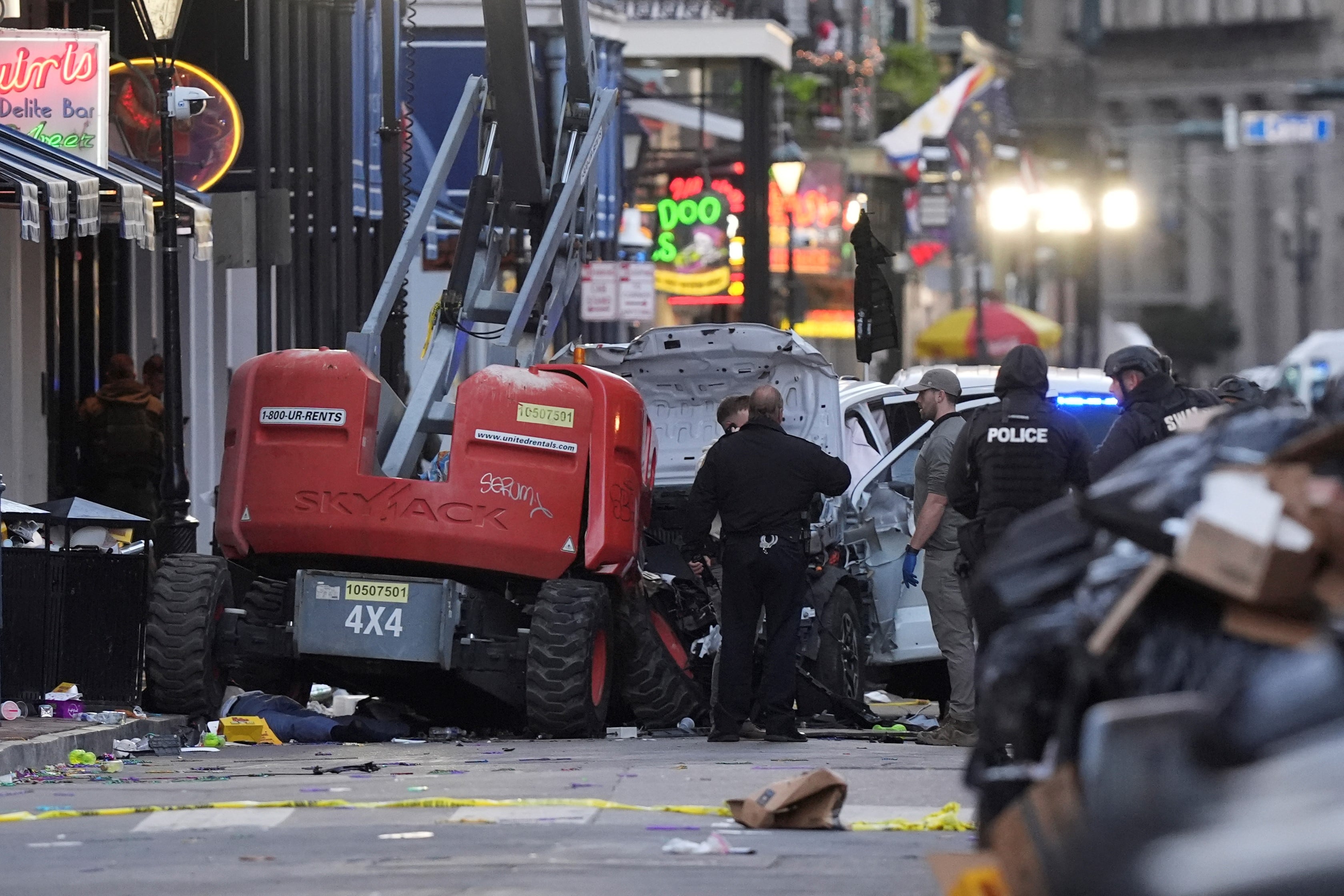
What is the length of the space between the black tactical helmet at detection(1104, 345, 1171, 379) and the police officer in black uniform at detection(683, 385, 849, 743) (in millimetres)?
1446

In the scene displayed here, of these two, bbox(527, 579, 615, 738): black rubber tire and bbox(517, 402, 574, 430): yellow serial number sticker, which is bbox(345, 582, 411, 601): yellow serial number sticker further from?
bbox(517, 402, 574, 430): yellow serial number sticker

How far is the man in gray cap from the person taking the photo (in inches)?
510

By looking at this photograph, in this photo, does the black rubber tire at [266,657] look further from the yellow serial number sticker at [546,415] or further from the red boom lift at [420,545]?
the yellow serial number sticker at [546,415]

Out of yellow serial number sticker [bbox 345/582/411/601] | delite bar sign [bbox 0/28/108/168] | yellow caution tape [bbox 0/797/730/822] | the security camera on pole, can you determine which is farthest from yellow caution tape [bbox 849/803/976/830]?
delite bar sign [bbox 0/28/108/168]

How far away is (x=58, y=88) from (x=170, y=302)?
280 cm

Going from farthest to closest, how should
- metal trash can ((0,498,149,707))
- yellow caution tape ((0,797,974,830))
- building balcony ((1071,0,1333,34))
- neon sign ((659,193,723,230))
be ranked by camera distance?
building balcony ((1071,0,1333,34)) < neon sign ((659,193,723,230)) < metal trash can ((0,498,149,707)) < yellow caution tape ((0,797,974,830))

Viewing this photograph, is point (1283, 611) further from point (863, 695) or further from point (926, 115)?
point (926, 115)

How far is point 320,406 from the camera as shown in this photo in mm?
12797

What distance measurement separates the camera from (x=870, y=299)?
64.7 feet

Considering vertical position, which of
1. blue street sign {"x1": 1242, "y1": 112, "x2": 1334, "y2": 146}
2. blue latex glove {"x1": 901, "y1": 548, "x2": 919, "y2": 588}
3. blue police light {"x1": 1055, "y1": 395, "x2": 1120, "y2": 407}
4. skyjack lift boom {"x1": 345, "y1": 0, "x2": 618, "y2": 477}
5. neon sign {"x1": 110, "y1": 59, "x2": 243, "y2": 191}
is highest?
blue street sign {"x1": 1242, "y1": 112, "x2": 1334, "y2": 146}

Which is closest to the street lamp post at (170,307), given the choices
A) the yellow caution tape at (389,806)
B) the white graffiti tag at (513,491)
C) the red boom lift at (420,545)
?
the red boom lift at (420,545)

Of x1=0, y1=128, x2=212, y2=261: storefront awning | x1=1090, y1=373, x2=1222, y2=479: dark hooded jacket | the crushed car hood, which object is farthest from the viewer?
x1=0, y1=128, x2=212, y2=261: storefront awning

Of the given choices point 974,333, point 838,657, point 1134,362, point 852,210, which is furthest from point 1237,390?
point 852,210

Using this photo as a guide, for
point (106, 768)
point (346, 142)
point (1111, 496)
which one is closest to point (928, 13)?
point (346, 142)
